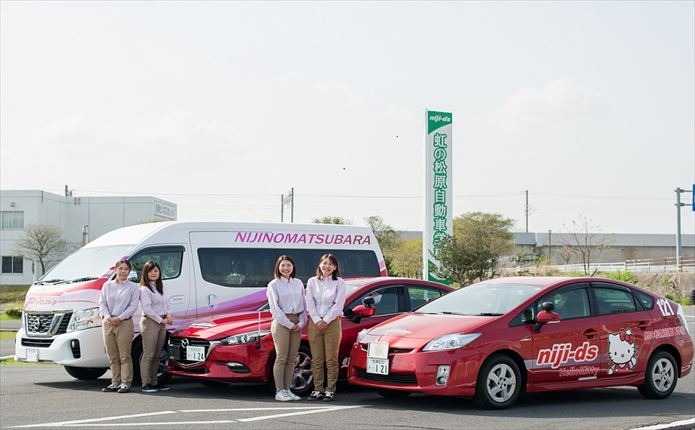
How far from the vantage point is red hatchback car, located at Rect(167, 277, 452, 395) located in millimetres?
11719

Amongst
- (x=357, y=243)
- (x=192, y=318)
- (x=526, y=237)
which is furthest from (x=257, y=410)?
(x=526, y=237)

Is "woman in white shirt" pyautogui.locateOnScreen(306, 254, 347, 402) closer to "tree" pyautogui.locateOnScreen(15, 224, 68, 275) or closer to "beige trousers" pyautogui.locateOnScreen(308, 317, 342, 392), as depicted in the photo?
"beige trousers" pyautogui.locateOnScreen(308, 317, 342, 392)

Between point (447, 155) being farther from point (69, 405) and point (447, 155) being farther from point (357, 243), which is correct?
point (69, 405)

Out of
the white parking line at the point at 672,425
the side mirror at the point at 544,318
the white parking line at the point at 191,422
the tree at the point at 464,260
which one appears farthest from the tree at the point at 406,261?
the white parking line at the point at 672,425

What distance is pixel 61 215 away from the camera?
267 feet

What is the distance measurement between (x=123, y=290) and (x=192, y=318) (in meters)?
1.90

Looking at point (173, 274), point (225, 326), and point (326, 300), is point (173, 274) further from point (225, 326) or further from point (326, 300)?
point (326, 300)

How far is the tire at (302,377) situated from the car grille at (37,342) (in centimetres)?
378

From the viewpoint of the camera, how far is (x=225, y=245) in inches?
591

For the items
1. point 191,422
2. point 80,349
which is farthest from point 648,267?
point 191,422

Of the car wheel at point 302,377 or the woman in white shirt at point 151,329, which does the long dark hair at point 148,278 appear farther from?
the car wheel at point 302,377

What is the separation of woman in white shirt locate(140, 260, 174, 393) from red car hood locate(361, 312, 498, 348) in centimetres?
309

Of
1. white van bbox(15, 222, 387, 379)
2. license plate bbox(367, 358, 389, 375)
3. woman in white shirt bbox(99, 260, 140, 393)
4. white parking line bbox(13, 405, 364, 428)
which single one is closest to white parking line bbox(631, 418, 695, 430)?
license plate bbox(367, 358, 389, 375)

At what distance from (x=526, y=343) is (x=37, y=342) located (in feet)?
23.2
